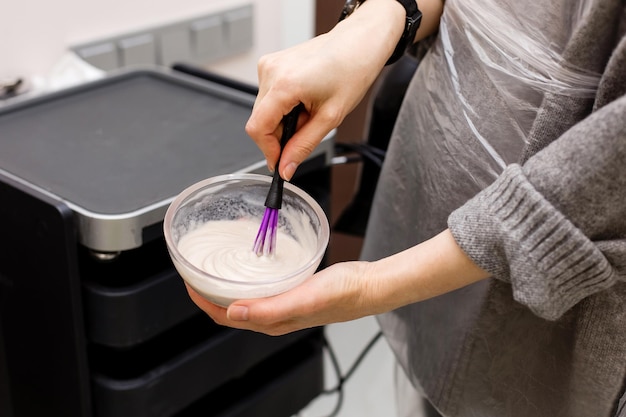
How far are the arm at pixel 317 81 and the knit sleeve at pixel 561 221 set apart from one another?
156 millimetres

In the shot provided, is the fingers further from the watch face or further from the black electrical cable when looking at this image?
the black electrical cable

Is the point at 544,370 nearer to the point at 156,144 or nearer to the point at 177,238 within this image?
the point at 177,238

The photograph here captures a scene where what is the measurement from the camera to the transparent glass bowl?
0.57 metres

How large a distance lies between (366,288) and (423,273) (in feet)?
0.16

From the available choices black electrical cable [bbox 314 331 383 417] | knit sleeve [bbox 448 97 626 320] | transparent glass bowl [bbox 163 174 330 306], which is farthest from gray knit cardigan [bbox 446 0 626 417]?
black electrical cable [bbox 314 331 383 417]

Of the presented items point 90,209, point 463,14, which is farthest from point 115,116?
point 463,14

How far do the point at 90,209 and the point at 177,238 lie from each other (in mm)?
143

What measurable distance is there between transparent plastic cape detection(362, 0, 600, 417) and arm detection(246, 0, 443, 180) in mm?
74

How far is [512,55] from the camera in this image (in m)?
0.61

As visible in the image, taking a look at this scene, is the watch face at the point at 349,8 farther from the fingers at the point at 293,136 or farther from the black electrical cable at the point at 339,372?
the black electrical cable at the point at 339,372

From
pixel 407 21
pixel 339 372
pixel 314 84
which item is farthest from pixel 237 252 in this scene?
pixel 339 372

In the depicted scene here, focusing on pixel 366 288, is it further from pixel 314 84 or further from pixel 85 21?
pixel 85 21

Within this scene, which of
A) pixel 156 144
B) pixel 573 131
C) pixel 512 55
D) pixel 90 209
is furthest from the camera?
pixel 156 144

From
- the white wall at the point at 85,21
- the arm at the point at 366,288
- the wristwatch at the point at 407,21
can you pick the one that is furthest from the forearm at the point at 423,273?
the white wall at the point at 85,21
